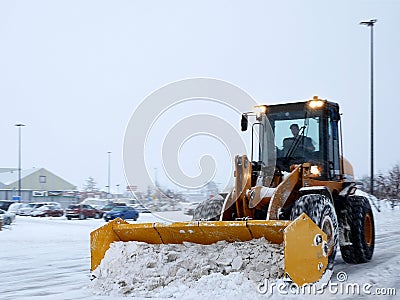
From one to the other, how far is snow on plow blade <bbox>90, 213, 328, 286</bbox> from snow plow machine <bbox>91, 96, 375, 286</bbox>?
0.04 feet

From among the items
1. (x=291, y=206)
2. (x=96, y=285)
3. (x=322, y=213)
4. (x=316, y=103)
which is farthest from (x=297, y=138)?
(x=96, y=285)

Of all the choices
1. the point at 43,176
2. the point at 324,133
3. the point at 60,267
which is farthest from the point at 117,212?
the point at 43,176

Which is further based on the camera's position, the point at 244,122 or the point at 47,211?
the point at 47,211

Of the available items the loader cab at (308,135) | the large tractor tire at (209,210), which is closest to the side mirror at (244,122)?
the loader cab at (308,135)

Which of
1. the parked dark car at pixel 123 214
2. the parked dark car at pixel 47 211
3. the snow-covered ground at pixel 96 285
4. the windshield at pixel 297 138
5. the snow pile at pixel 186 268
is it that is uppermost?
the windshield at pixel 297 138

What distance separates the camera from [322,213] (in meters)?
8.30

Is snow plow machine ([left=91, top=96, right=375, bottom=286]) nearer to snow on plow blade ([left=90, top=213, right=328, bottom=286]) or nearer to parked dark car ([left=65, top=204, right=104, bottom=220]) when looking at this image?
snow on plow blade ([left=90, top=213, right=328, bottom=286])

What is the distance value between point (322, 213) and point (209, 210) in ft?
7.33

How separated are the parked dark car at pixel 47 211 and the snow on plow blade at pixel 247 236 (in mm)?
36849

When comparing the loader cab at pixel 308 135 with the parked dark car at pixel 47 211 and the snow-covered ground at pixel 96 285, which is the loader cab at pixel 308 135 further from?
the parked dark car at pixel 47 211

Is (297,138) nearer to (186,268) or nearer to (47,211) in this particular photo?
(186,268)

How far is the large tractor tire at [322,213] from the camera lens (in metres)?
8.11

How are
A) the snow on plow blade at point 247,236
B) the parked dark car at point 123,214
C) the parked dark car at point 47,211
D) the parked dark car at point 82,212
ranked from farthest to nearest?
the parked dark car at point 47,211, the parked dark car at point 82,212, the parked dark car at point 123,214, the snow on plow blade at point 247,236

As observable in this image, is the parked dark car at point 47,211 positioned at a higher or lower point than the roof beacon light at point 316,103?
lower
